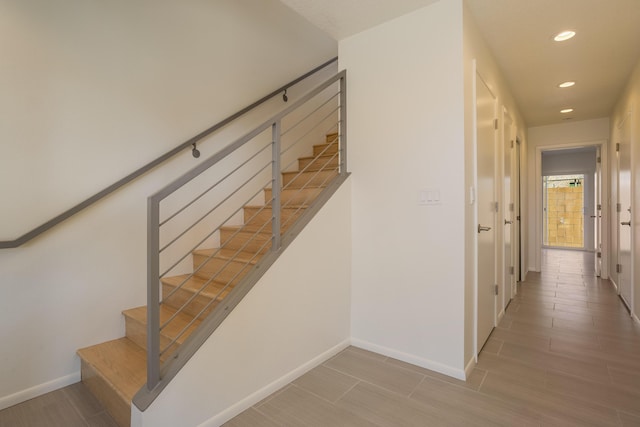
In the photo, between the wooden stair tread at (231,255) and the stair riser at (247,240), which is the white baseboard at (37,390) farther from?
the stair riser at (247,240)

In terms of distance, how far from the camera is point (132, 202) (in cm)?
227

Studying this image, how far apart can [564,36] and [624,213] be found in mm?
2294

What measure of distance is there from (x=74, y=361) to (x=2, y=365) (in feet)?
1.10

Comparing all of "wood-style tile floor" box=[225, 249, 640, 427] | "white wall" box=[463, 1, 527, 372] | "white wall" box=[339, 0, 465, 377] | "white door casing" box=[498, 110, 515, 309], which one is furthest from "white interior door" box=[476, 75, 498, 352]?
"white door casing" box=[498, 110, 515, 309]

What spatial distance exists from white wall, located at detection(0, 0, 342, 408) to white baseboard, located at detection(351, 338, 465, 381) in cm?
171

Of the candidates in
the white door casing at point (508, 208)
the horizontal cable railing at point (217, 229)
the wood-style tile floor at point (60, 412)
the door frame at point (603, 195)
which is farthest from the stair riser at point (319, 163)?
the door frame at point (603, 195)

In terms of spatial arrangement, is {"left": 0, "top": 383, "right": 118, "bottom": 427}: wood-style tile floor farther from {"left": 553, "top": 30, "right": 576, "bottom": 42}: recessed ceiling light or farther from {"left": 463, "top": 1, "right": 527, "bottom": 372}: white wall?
{"left": 553, "top": 30, "right": 576, "bottom": 42}: recessed ceiling light

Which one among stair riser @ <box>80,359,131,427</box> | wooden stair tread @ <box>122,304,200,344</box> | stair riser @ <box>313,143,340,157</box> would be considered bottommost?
stair riser @ <box>80,359,131,427</box>

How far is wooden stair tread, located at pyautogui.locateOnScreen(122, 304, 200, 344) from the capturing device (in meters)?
1.87

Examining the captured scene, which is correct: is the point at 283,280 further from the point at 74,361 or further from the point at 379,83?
the point at 379,83

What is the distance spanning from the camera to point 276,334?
1.96 meters

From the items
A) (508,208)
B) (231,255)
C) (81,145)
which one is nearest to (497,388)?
(231,255)

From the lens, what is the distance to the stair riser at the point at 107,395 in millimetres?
1572

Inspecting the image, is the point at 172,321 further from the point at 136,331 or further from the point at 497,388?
the point at 497,388
